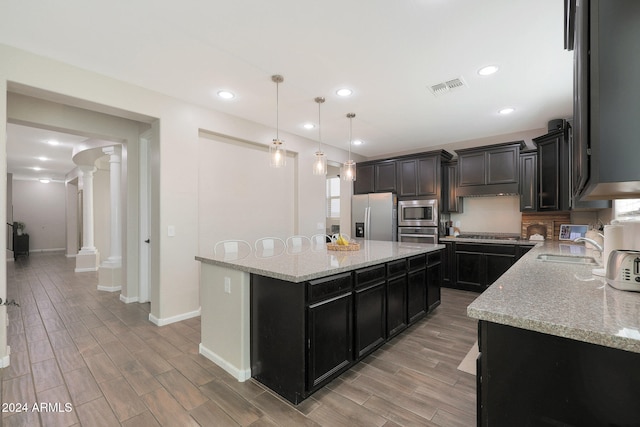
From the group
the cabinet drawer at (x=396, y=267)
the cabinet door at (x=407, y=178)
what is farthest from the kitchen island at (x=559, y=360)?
the cabinet door at (x=407, y=178)

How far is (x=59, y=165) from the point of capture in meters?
8.09

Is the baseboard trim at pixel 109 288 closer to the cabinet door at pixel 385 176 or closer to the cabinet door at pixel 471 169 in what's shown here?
the cabinet door at pixel 385 176

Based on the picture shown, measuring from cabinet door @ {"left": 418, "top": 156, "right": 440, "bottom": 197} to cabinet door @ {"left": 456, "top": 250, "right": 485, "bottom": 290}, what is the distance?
3.91ft

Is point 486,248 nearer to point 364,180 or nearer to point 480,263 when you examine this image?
point 480,263

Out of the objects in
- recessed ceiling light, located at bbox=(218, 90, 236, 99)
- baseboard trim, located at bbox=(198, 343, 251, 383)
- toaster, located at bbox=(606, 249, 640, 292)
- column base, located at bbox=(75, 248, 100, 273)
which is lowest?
baseboard trim, located at bbox=(198, 343, 251, 383)

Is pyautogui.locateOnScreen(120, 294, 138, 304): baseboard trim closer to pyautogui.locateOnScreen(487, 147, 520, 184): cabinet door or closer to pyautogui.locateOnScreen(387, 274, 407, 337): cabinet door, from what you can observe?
pyautogui.locateOnScreen(387, 274, 407, 337): cabinet door

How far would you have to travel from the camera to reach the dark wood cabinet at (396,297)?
109 inches

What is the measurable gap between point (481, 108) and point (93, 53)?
4.35 m

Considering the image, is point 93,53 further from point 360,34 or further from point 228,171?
point 360,34

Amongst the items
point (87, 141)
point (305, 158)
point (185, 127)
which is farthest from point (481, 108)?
point (87, 141)

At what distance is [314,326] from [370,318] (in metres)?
0.77

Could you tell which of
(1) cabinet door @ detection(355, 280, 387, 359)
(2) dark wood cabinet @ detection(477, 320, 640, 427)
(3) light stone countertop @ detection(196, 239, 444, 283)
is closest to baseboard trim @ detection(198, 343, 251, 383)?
(3) light stone countertop @ detection(196, 239, 444, 283)

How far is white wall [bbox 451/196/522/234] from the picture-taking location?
4953 mm

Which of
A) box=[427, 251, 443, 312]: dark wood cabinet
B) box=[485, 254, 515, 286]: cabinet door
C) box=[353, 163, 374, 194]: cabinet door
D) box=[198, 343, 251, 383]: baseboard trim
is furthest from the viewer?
box=[353, 163, 374, 194]: cabinet door
